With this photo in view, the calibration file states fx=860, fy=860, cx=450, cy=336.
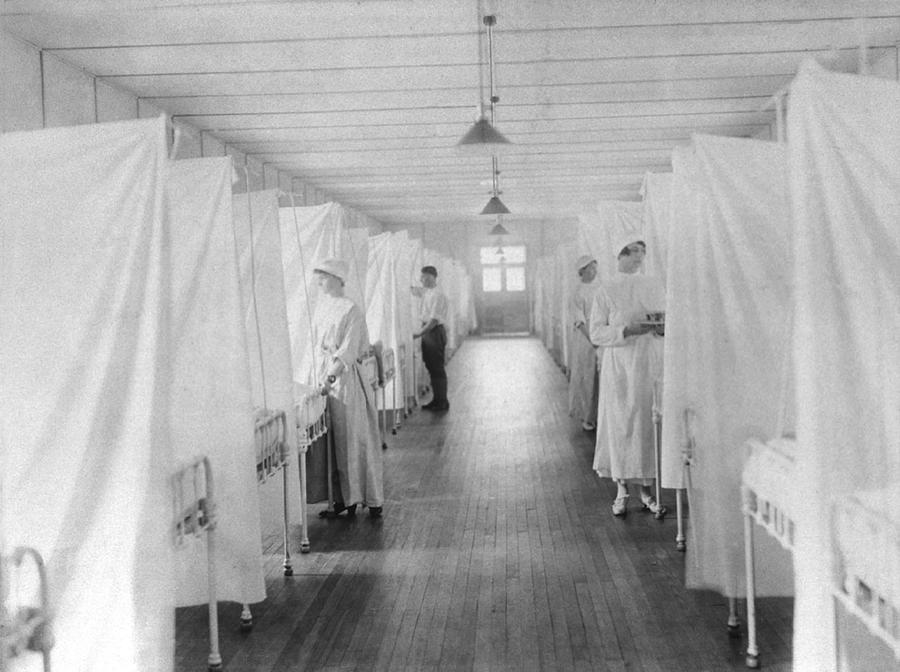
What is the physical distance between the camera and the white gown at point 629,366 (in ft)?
17.1

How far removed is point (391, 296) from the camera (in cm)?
882

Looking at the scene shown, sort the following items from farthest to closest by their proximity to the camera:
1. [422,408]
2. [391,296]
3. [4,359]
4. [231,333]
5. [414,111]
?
[422,408] < [391,296] < [414,111] < [231,333] < [4,359]

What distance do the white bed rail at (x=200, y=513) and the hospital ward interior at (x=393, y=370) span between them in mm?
21

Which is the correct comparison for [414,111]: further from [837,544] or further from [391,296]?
[837,544]

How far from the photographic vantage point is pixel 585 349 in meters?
8.34

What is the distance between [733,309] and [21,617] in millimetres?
2554

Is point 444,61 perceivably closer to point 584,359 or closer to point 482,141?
point 482,141

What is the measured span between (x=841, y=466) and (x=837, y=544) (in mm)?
208

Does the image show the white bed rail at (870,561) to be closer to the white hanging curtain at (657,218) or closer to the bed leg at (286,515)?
the bed leg at (286,515)

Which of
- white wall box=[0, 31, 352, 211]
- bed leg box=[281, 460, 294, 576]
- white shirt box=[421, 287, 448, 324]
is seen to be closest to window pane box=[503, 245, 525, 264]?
white shirt box=[421, 287, 448, 324]

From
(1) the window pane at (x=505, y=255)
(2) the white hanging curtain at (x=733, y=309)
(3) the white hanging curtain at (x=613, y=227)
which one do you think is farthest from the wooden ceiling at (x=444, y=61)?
(1) the window pane at (x=505, y=255)

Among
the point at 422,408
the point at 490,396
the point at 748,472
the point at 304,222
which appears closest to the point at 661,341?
the point at 748,472

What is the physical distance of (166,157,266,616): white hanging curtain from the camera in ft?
11.2

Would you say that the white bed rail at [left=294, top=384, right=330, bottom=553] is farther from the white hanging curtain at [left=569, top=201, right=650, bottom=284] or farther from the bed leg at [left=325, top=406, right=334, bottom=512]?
the white hanging curtain at [left=569, top=201, right=650, bottom=284]
